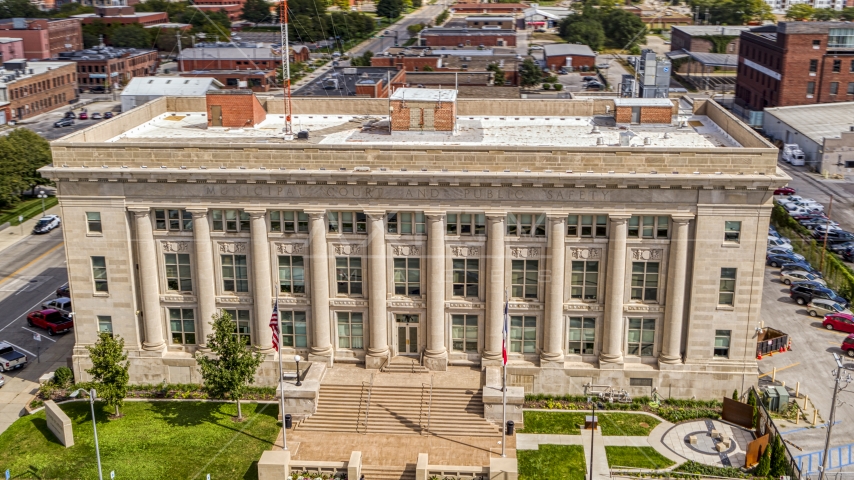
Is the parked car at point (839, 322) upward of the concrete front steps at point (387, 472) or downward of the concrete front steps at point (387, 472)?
upward

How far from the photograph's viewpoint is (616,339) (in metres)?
56.6

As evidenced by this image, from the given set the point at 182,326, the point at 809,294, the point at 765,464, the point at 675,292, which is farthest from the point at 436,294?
the point at 809,294

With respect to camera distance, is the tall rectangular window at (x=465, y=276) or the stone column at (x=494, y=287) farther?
the tall rectangular window at (x=465, y=276)

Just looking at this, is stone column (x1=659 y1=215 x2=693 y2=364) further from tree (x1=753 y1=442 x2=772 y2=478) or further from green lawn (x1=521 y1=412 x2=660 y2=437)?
tree (x1=753 y1=442 x2=772 y2=478)

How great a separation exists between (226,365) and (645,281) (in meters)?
26.5

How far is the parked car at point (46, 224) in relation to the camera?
3782 inches

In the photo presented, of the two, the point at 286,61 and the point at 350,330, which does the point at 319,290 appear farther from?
the point at 286,61

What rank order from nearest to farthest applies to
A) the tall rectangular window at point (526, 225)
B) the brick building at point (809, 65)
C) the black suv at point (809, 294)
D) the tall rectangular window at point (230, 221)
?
the tall rectangular window at point (526, 225), the tall rectangular window at point (230, 221), the black suv at point (809, 294), the brick building at point (809, 65)

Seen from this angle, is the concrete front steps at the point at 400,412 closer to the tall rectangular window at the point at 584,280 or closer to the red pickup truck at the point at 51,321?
the tall rectangular window at the point at 584,280

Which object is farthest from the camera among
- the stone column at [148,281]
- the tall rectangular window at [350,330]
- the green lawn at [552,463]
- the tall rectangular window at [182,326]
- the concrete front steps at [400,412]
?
the tall rectangular window at [182,326]

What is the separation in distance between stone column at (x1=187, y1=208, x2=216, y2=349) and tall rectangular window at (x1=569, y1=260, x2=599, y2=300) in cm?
2294

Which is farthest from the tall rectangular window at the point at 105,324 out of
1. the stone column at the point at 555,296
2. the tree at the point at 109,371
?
the stone column at the point at 555,296

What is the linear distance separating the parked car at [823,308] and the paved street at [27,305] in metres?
58.3

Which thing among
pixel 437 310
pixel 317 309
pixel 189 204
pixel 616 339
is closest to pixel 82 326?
pixel 189 204
